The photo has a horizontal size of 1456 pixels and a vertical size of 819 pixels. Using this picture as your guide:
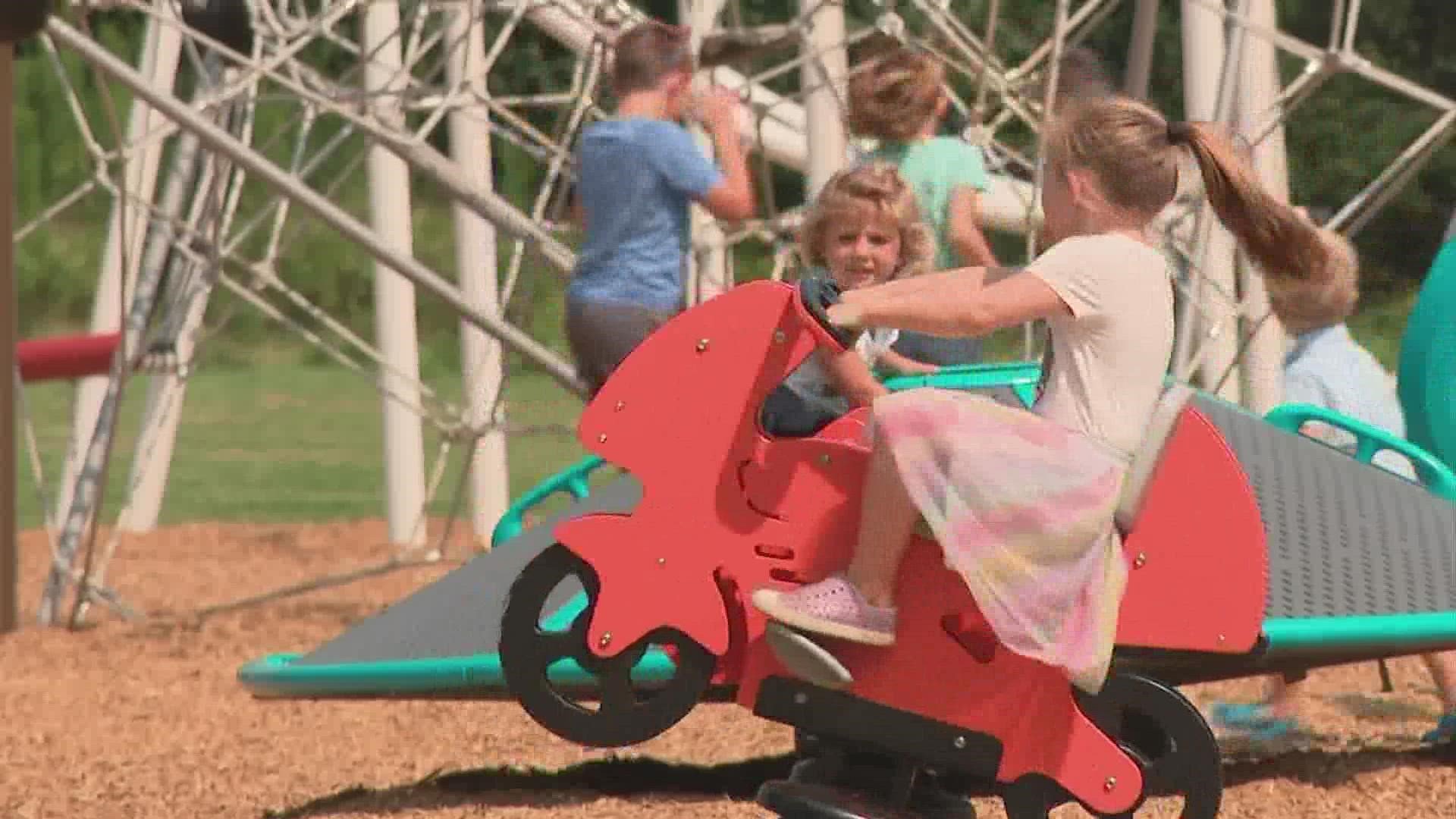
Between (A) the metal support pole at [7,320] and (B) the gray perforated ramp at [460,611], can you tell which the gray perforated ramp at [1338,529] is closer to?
(B) the gray perforated ramp at [460,611]

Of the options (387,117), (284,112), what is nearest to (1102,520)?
(387,117)

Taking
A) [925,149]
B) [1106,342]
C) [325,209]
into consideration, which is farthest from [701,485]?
[325,209]

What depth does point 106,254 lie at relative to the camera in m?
10.6

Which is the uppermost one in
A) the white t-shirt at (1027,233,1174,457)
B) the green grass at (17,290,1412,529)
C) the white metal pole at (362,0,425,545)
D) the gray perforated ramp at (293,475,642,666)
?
the white t-shirt at (1027,233,1174,457)

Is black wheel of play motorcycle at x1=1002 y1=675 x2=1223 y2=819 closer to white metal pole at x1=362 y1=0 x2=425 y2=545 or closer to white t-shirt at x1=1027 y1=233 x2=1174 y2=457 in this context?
white t-shirt at x1=1027 y1=233 x2=1174 y2=457

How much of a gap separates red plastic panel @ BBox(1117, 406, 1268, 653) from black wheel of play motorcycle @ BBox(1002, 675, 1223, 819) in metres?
0.08

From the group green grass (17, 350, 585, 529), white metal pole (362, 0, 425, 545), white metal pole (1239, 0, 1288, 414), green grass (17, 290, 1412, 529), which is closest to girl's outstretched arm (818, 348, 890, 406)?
white metal pole (1239, 0, 1288, 414)

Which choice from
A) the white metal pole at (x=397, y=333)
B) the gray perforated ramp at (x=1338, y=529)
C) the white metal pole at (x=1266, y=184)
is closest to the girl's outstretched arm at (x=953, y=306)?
the gray perforated ramp at (x=1338, y=529)

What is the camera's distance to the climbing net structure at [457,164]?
649cm

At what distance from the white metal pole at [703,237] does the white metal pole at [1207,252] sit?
3.66 ft

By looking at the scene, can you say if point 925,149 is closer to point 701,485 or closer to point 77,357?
point 701,485

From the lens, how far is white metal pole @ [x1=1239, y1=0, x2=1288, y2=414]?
6551mm

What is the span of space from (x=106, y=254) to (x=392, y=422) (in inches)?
60.6

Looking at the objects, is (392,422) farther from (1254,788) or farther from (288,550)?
(1254,788)
